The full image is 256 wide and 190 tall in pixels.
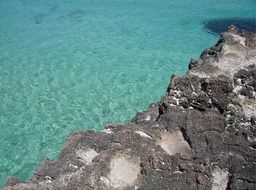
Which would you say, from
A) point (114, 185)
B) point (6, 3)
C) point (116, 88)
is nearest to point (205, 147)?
point (114, 185)

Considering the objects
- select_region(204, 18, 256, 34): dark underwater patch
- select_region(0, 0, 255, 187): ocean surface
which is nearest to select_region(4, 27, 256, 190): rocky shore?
select_region(0, 0, 255, 187): ocean surface

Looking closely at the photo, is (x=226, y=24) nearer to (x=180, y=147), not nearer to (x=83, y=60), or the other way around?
(x=83, y=60)

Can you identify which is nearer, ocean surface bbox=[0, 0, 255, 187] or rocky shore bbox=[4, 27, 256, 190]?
rocky shore bbox=[4, 27, 256, 190]

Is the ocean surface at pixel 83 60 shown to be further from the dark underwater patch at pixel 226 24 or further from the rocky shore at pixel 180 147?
the rocky shore at pixel 180 147

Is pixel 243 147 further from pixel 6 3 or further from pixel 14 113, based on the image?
pixel 6 3

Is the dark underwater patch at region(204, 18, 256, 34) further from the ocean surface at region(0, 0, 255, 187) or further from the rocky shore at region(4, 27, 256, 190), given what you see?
the rocky shore at region(4, 27, 256, 190)

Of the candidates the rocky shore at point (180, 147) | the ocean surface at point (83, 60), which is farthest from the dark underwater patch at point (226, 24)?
the rocky shore at point (180, 147)
